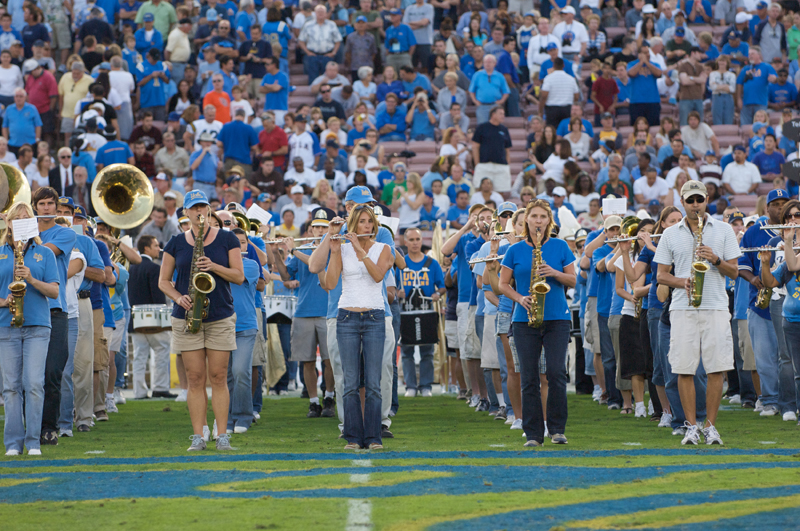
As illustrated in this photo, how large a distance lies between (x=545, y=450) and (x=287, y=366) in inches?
335

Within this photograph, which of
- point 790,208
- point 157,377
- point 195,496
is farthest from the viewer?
point 157,377

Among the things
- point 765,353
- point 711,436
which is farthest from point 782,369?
point 711,436

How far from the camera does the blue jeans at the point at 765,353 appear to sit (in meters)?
11.3

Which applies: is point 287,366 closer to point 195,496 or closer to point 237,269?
point 237,269

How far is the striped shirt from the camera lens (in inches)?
340

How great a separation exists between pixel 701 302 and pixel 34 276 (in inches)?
210

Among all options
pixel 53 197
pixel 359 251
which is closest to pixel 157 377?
pixel 53 197

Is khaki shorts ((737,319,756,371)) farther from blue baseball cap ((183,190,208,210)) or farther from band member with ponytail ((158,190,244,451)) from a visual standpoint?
blue baseball cap ((183,190,208,210))

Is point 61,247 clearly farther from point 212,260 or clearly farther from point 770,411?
point 770,411

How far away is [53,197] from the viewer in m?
9.03

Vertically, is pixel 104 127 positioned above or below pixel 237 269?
above

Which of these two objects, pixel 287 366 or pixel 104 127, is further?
pixel 104 127

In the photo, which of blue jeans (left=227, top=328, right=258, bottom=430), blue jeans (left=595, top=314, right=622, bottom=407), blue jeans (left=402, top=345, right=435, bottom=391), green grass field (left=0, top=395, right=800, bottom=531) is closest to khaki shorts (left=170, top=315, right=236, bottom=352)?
green grass field (left=0, top=395, right=800, bottom=531)

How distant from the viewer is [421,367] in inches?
596
